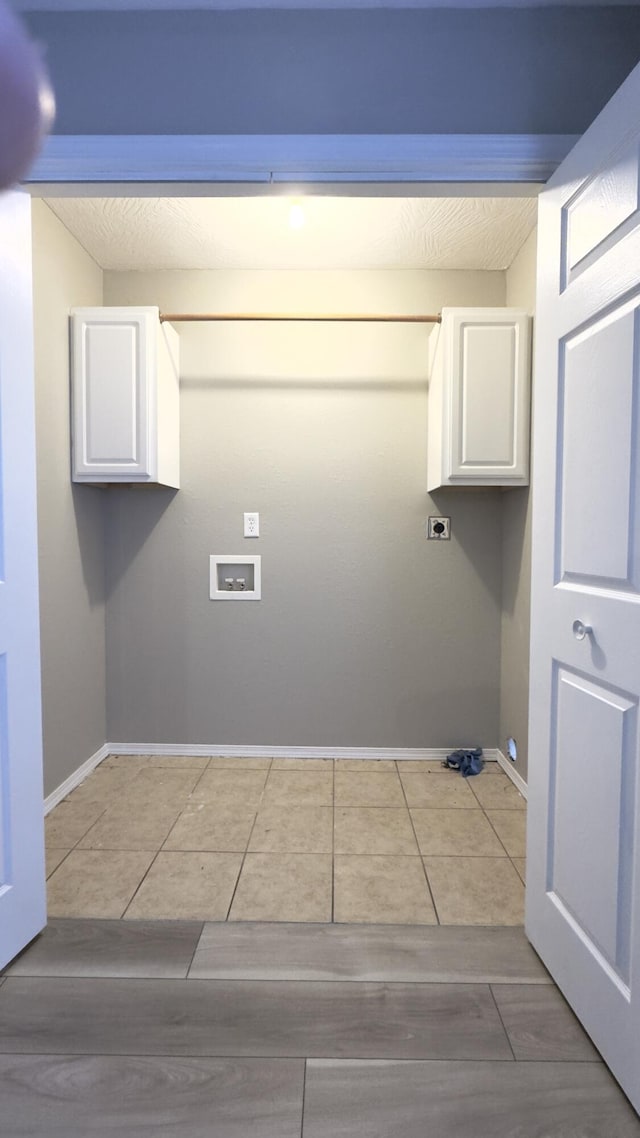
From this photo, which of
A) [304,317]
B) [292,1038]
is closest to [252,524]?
[304,317]

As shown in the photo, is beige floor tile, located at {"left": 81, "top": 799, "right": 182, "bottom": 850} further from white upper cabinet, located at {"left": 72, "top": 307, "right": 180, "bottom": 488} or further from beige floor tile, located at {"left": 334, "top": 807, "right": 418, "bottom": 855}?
white upper cabinet, located at {"left": 72, "top": 307, "right": 180, "bottom": 488}

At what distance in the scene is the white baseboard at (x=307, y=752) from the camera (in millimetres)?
2854

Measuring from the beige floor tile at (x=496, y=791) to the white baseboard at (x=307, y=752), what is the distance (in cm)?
17

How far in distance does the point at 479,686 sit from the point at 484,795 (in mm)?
546

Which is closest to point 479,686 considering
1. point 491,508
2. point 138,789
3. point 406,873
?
point 491,508

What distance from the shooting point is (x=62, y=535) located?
7.89 feet

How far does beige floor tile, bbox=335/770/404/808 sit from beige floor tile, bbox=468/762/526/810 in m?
0.36

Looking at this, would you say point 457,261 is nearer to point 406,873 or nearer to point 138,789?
point 406,873

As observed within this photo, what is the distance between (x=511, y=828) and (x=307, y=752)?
1069 mm

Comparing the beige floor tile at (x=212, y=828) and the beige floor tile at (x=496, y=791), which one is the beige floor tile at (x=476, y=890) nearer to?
the beige floor tile at (x=496, y=791)

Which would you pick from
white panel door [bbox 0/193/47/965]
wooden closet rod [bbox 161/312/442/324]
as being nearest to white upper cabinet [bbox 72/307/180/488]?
wooden closet rod [bbox 161/312/442/324]

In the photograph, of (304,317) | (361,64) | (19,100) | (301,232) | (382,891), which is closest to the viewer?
(19,100)

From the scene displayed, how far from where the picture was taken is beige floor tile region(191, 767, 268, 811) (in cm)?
241

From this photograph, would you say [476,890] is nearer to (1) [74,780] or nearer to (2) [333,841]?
(2) [333,841]
